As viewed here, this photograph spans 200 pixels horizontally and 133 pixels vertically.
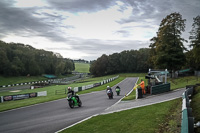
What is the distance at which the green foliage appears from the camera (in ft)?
357

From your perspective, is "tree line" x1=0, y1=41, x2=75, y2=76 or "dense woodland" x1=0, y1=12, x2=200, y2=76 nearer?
"dense woodland" x1=0, y1=12, x2=200, y2=76

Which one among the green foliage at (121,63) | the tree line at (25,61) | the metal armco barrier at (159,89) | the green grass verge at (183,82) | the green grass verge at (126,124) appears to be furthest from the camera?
the green foliage at (121,63)

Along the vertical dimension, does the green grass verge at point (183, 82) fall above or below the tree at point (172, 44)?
below

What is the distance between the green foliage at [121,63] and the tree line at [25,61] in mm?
22868

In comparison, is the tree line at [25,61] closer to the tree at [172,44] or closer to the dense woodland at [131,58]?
the dense woodland at [131,58]

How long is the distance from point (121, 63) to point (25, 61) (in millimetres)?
58850

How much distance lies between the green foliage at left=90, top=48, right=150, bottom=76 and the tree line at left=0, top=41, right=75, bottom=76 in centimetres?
2287

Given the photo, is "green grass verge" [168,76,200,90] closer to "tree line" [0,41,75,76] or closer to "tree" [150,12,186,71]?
"tree" [150,12,186,71]

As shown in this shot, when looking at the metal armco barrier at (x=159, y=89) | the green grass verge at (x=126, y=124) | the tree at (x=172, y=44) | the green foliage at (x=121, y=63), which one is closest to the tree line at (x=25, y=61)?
the green foliage at (x=121, y=63)

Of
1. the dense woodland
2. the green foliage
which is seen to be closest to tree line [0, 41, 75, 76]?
the dense woodland

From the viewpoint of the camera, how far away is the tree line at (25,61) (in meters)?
78.6

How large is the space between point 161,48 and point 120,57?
80875 millimetres

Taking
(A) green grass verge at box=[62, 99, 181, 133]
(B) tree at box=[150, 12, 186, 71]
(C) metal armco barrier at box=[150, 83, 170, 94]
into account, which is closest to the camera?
(A) green grass verge at box=[62, 99, 181, 133]

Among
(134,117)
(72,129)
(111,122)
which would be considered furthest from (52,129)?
(134,117)
